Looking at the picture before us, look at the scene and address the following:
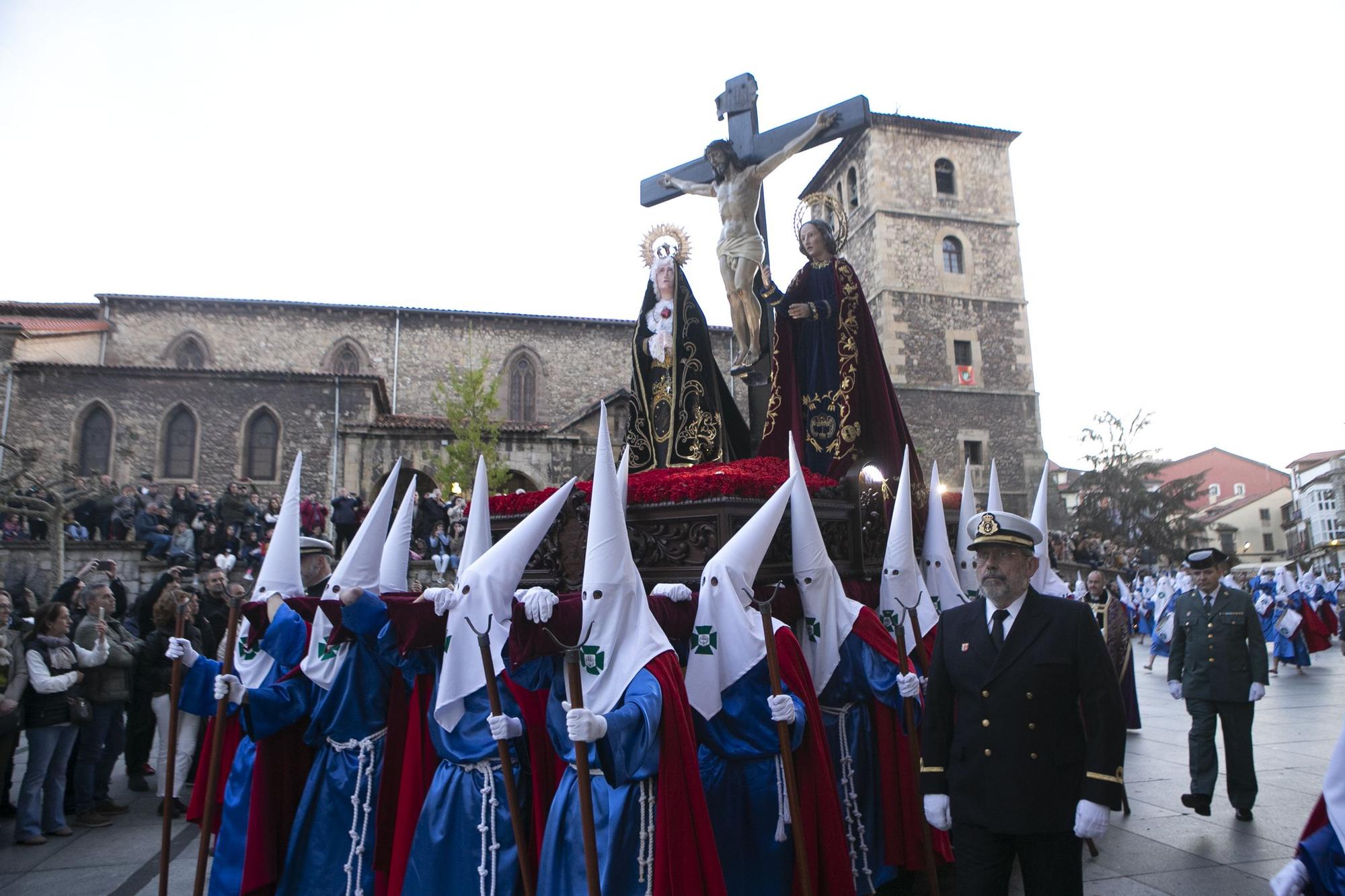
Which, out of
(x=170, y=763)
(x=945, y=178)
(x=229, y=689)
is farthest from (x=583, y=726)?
(x=945, y=178)

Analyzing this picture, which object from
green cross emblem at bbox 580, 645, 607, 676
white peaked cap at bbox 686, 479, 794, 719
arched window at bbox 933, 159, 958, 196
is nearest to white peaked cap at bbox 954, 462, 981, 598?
white peaked cap at bbox 686, 479, 794, 719

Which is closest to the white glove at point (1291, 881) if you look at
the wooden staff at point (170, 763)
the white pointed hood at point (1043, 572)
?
the white pointed hood at point (1043, 572)

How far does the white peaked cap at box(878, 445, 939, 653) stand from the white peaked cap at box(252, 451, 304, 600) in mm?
3630

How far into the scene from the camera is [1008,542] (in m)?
3.60

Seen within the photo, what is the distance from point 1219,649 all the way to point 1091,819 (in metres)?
3.83

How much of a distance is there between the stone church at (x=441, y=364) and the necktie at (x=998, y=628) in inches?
861

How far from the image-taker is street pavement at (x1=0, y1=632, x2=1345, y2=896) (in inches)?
193

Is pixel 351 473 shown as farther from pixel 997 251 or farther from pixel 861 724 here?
pixel 997 251

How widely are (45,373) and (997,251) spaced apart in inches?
1337

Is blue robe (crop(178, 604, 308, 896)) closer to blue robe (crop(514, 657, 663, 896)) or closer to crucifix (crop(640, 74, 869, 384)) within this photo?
blue robe (crop(514, 657, 663, 896))

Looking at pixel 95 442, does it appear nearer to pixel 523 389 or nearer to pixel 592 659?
pixel 523 389

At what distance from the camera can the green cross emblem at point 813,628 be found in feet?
16.3

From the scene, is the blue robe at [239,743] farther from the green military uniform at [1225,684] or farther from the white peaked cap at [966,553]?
the green military uniform at [1225,684]

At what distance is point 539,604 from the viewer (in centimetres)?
370
